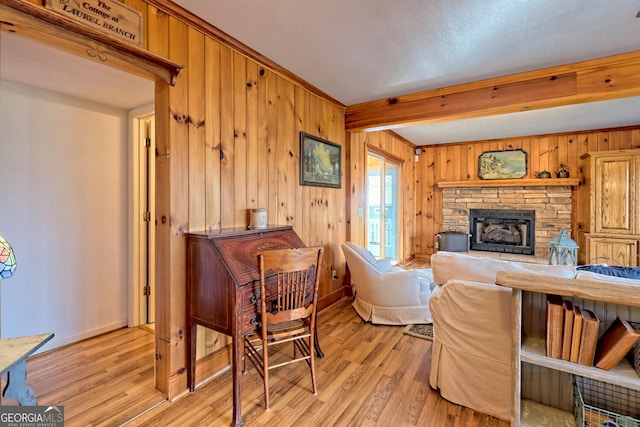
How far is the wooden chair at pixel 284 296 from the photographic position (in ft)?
5.85

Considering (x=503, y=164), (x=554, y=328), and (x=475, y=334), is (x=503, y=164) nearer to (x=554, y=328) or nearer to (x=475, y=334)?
(x=475, y=334)

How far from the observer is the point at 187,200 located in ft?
6.57

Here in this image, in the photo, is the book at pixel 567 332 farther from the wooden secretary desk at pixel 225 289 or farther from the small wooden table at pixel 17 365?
the small wooden table at pixel 17 365

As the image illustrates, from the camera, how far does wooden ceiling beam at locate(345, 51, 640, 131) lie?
8.18 feet

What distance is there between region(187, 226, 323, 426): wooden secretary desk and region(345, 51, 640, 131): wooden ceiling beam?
239cm

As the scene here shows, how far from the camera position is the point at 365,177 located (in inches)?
171

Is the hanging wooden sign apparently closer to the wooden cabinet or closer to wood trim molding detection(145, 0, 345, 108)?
wood trim molding detection(145, 0, 345, 108)

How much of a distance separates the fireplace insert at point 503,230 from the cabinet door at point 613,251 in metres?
0.88

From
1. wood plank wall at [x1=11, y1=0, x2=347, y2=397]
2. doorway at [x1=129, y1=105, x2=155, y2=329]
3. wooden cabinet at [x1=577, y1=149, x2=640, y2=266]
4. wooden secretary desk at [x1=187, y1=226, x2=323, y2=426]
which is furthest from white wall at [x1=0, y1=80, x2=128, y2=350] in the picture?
wooden cabinet at [x1=577, y1=149, x2=640, y2=266]

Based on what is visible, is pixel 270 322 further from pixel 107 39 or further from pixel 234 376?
pixel 107 39

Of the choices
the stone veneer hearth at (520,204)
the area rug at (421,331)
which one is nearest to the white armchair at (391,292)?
the area rug at (421,331)

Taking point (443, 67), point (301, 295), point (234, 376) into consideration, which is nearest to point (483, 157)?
point (443, 67)

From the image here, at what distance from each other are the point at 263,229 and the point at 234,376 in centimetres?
100

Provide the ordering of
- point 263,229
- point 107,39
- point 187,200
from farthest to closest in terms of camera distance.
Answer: point 263,229
point 187,200
point 107,39
